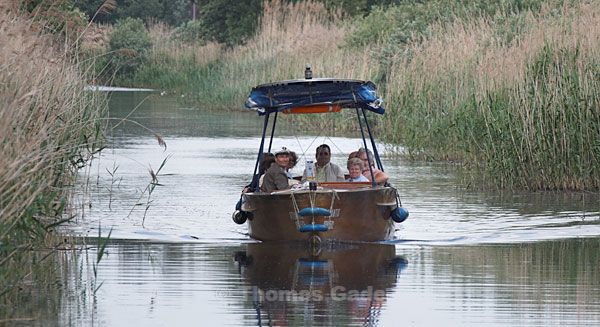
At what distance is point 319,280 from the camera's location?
13727 millimetres

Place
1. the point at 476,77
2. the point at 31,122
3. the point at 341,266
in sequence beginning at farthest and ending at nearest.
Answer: the point at 476,77 → the point at 341,266 → the point at 31,122

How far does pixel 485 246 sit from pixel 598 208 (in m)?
3.79

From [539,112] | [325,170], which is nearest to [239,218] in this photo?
→ [325,170]

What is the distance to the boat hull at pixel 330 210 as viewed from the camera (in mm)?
16109

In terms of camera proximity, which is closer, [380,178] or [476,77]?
[380,178]

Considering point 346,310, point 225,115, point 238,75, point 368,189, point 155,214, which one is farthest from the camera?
point 238,75

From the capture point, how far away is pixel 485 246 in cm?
1673

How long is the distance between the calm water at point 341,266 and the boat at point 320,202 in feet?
0.69

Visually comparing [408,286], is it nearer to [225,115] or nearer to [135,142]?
[135,142]

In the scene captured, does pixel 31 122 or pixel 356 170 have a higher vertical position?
pixel 31 122

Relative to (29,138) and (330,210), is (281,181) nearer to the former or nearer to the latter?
(330,210)

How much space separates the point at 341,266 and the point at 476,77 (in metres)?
11.7

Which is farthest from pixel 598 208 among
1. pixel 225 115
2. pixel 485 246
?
pixel 225 115

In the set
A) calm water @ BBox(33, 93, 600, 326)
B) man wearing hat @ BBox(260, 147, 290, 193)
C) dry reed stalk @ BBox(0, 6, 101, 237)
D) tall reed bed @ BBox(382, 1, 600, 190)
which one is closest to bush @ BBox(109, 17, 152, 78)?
tall reed bed @ BBox(382, 1, 600, 190)
